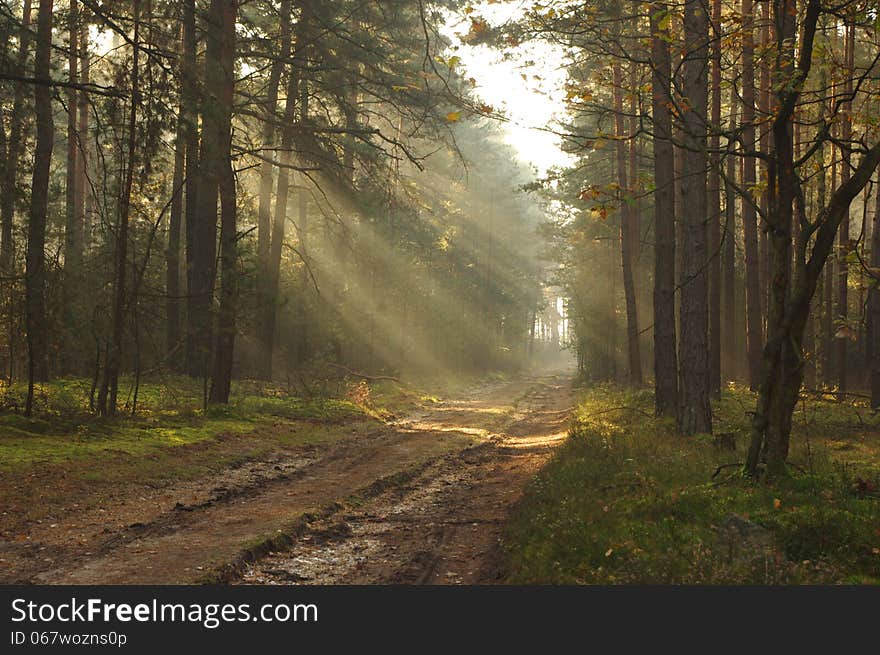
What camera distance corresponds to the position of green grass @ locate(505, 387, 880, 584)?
234 inches

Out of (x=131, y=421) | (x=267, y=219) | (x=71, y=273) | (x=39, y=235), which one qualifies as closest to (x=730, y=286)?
(x=267, y=219)

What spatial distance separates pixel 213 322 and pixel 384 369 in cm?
1893

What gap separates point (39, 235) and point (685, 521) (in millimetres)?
13263

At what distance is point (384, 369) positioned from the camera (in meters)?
36.2

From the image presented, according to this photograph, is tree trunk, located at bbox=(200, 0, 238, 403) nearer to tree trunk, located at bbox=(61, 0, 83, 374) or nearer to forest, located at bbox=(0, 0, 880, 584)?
forest, located at bbox=(0, 0, 880, 584)

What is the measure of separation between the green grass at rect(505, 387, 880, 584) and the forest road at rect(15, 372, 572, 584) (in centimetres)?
65

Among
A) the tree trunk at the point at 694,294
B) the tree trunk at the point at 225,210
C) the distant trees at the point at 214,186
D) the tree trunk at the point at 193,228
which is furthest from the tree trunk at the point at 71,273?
the tree trunk at the point at 694,294

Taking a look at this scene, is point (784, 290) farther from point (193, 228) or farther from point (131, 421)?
point (193, 228)

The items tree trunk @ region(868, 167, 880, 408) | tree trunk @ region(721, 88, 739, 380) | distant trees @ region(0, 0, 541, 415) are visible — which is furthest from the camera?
tree trunk @ region(721, 88, 739, 380)

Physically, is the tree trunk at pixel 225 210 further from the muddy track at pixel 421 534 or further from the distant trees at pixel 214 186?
the muddy track at pixel 421 534

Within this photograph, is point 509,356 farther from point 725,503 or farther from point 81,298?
point 725,503

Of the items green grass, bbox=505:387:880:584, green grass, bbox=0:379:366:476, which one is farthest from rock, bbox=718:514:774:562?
green grass, bbox=0:379:366:476

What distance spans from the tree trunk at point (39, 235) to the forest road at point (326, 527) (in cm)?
472

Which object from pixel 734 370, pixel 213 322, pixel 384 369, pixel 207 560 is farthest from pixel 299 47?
pixel 734 370
